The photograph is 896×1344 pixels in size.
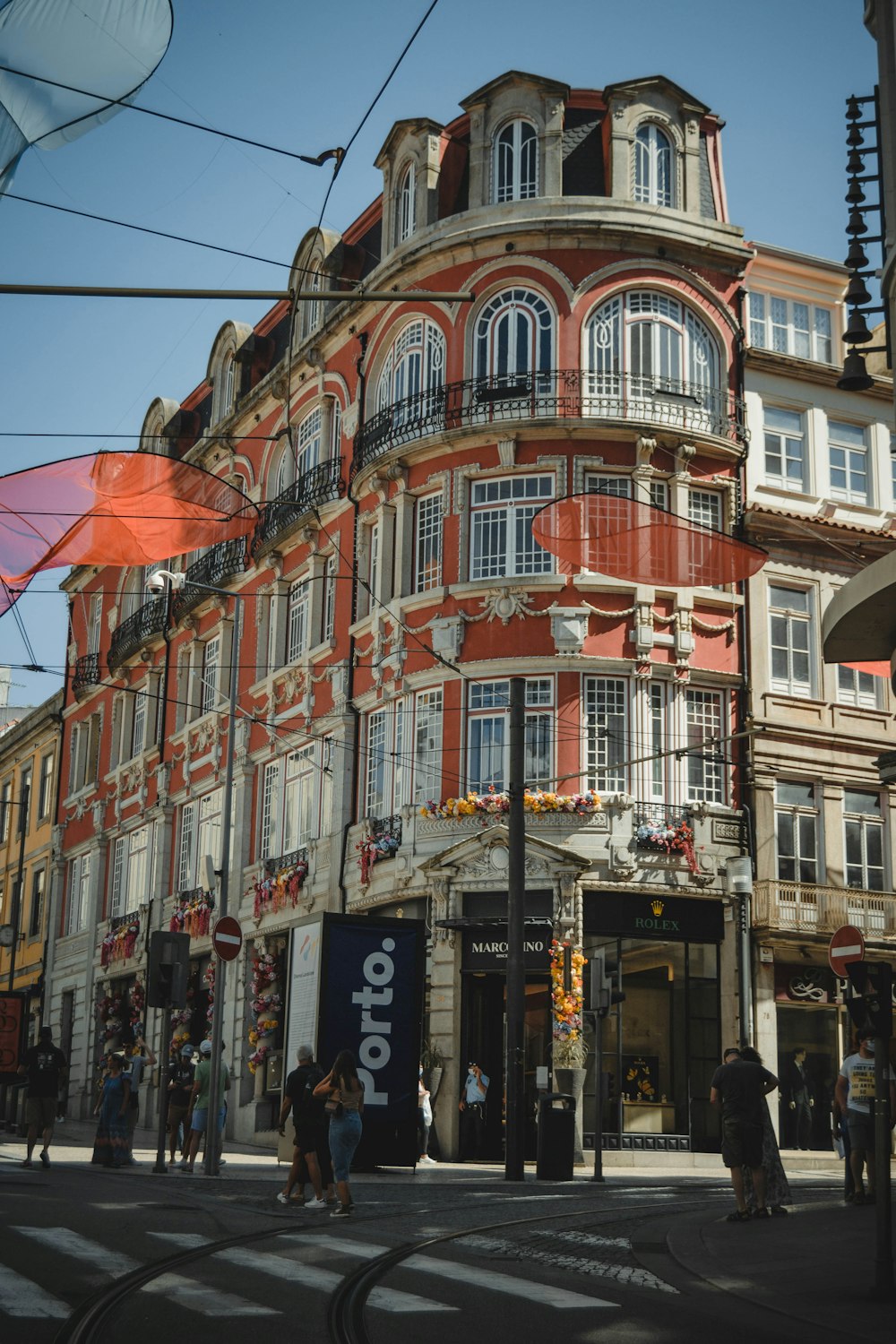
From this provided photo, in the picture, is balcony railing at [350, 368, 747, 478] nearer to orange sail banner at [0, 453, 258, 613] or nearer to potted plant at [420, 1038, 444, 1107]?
potted plant at [420, 1038, 444, 1107]

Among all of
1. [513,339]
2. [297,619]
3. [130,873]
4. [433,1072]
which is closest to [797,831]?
[433,1072]

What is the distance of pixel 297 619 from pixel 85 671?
17590 millimetres

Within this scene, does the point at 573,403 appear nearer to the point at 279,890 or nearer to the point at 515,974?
the point at 279,890

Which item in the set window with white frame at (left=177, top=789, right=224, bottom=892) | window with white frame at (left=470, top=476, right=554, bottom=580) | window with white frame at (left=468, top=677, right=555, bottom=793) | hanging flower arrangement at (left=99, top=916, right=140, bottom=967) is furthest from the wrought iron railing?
hanging flower arrangement at (left=99, top=916, right=140, bottom=967)

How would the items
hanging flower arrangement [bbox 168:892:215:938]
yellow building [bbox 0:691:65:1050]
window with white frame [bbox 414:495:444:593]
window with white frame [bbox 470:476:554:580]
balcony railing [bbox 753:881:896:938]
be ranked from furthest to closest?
yellow building [bbox 0:691:65:1050] → hanging flower arrangement [bbox 168:892:215:938] → window with white frame [bbox 414:495:444:593] → window with white frame [bbox 470:476:554:580] → balcony railing [bbox 753:881:896:938]

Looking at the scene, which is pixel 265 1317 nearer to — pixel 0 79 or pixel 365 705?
pixel 0 79

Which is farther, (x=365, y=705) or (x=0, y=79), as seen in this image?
(x=365, y=705)

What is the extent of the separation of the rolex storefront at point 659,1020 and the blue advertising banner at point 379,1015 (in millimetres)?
8103

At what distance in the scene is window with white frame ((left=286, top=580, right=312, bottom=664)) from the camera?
39625 mm

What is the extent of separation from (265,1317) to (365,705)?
85.5ft

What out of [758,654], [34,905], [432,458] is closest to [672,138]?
[432,458]

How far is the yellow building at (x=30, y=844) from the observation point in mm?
59031

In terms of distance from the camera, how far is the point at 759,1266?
44.1 ft

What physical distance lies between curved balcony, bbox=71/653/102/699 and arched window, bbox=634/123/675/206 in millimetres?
26073
